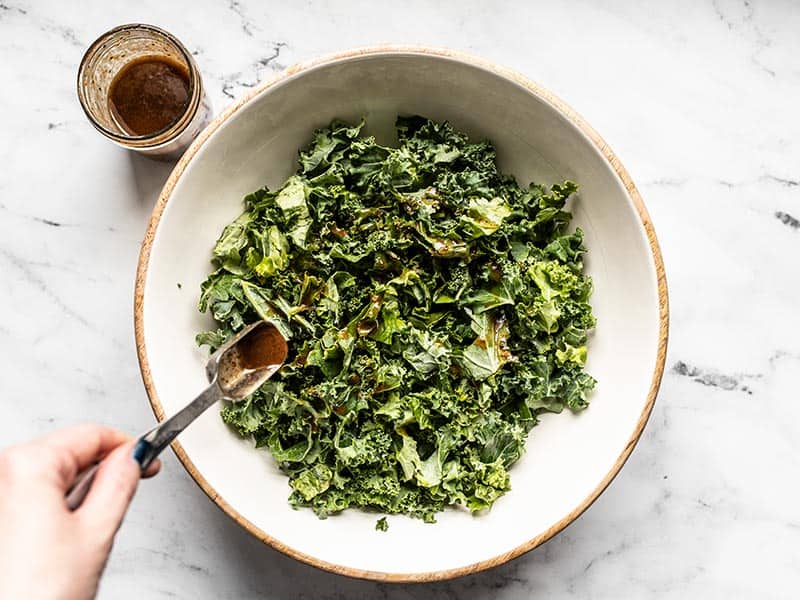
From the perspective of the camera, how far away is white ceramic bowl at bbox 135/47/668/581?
213 cm

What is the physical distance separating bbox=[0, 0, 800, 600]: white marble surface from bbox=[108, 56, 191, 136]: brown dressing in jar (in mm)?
113

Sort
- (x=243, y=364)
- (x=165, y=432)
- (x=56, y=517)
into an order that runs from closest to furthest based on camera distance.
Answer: (x=56, y=517) < (x=165, y=432) < (x=243, y=364)

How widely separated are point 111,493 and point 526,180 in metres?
1.48

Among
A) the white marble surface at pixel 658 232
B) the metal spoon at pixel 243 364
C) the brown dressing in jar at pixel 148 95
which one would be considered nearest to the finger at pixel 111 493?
the metal spoon at pixel 243 364

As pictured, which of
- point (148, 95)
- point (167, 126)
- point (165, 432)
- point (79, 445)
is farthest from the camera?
point (148, 95)

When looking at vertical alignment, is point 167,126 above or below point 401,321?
above

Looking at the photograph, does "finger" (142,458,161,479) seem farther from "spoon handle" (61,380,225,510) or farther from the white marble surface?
the white marble surface

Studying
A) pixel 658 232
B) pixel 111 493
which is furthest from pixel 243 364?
pixel 658 232

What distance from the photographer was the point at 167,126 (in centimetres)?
236

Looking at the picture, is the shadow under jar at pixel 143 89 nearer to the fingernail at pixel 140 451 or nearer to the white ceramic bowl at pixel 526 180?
the white ceramic bowl at pixel 526 180

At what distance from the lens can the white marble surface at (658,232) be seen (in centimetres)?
253

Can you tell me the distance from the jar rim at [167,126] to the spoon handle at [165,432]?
2.68 feet

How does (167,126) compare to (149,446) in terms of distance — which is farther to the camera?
(167,126)

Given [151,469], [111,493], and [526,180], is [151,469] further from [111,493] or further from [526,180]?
[526,180]
